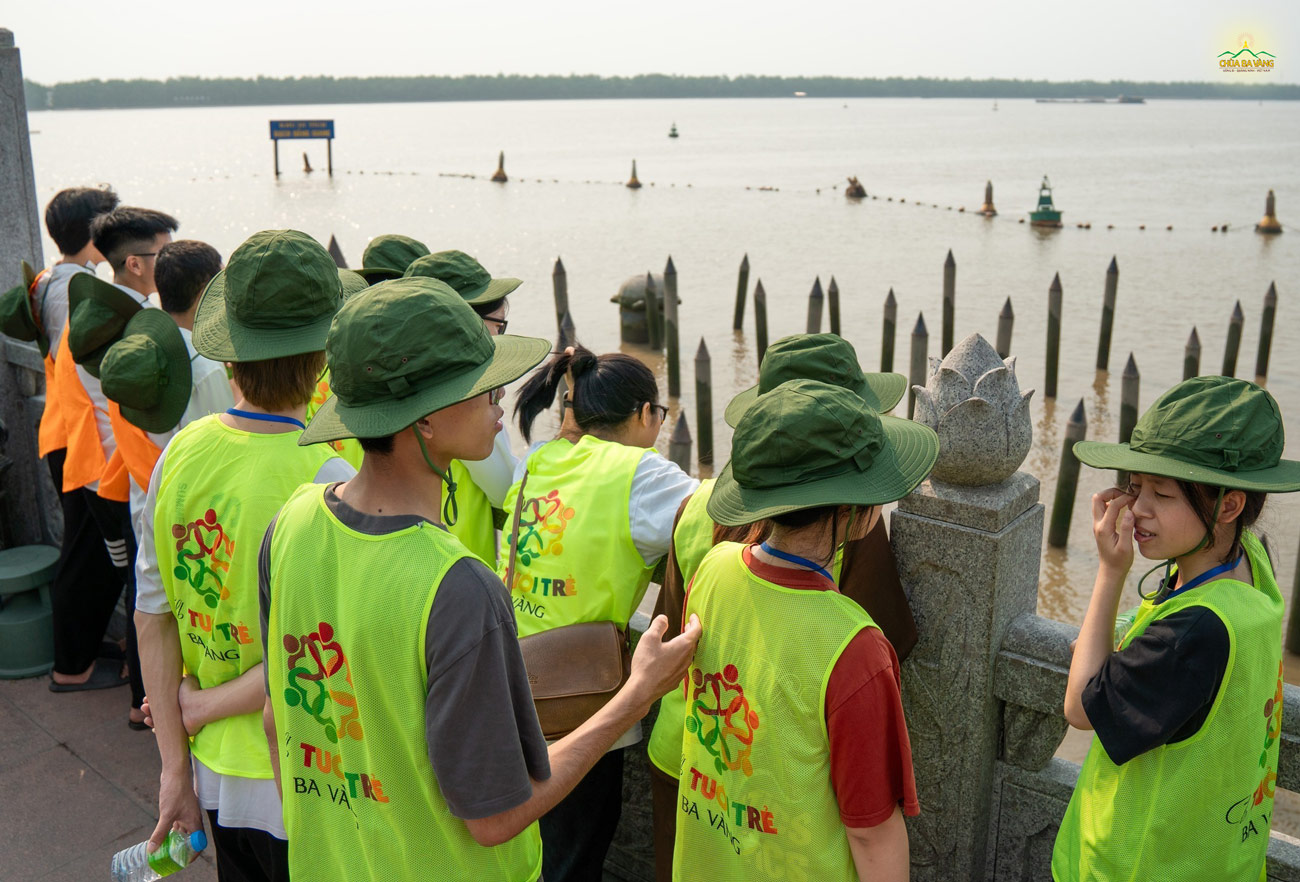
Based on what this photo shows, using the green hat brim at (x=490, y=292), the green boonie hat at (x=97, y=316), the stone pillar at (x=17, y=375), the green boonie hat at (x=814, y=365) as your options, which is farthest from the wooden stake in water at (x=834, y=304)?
the green boonie hat at (x=814, y=365)

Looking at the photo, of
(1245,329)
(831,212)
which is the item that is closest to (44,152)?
(831,212)

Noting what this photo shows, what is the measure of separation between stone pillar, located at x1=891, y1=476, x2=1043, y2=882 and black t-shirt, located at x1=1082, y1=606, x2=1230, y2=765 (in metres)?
0.65

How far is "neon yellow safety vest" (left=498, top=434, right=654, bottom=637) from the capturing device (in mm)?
2924

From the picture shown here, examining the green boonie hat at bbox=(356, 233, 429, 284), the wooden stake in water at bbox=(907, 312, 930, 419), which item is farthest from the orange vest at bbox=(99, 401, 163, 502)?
the wooden stake in water at bbox=(907, 312, 930, 419)

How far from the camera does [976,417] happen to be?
2.84 meters

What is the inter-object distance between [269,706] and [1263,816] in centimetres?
211

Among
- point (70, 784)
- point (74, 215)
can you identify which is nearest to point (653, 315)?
point (74, 215)

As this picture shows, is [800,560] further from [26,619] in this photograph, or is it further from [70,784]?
[26,619]

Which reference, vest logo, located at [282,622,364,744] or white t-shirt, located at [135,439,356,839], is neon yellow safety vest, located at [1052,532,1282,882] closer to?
vest logo, located at [282,622,364,744]

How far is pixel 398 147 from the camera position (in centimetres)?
9025

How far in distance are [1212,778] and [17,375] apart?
19.7 feet

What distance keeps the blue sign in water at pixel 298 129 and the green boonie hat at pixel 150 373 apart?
4754cm

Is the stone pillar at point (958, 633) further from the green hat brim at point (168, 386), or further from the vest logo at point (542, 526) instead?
the green hat brim at point (168, 386)

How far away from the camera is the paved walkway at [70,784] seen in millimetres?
3844
